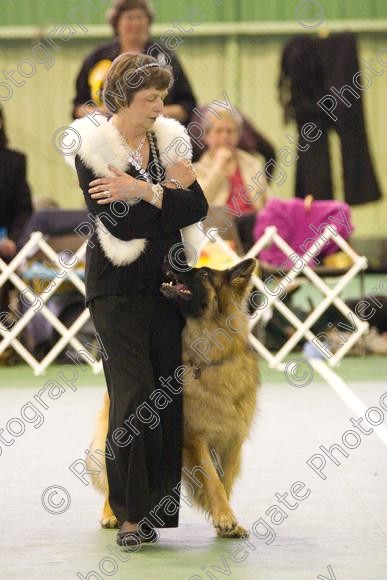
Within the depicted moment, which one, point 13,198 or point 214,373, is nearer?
point 214,373

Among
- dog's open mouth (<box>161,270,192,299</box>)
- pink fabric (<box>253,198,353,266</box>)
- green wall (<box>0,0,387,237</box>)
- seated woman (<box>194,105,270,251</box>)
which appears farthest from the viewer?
green wall (<box>0,0,387,237</box>)

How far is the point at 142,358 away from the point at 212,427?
1.05 ft

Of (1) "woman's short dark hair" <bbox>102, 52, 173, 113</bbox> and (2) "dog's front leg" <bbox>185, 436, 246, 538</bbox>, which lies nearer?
(1) "woman's short dark hair" <bbox>102, 52, 173, 113</bbox>

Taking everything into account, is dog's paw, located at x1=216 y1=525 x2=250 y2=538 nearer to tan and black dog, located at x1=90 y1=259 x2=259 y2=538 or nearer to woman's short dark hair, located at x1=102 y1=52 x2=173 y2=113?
tan and black dog, located at x1=90 y1=259 x2=259 y2=538

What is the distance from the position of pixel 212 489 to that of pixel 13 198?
4655mm

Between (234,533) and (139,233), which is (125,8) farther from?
(234,533)

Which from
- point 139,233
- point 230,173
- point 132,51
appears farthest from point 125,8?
point 139,233

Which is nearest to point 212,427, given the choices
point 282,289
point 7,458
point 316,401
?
point 7,458

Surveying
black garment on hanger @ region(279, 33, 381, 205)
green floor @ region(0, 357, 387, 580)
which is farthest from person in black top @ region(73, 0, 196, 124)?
green floor @ region(0, 357, 387, 580)

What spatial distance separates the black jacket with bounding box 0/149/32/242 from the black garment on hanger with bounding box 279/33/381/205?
2.51m

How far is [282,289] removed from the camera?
7648 mm

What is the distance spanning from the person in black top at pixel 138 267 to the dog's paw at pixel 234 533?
0.15 m

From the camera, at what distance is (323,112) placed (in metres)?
9.55

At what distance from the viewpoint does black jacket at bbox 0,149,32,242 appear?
7.91 metres
